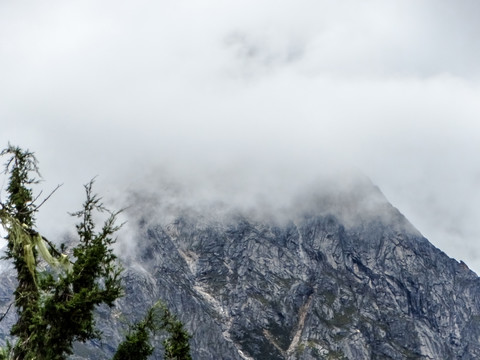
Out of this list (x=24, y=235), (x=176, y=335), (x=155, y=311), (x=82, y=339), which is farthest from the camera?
(x=176, y=335)

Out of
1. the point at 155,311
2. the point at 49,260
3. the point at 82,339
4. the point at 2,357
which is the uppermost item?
the point at 155,311

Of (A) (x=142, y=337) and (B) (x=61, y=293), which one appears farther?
(A) (x=142, y=337)

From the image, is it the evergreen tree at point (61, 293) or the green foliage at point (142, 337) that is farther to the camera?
the green foliage at point (142, 337)

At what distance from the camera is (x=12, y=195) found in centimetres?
2677

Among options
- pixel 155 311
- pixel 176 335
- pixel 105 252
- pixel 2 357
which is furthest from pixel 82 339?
pixel 176 335

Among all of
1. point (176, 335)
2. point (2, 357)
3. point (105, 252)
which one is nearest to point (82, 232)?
point (105, 252)

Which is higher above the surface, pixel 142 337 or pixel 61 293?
pixel 142 337

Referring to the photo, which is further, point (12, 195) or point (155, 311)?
point (155, 311)

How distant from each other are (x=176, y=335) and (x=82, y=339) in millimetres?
23480

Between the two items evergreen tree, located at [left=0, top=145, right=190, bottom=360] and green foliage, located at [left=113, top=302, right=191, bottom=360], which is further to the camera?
green foliage, located at [left=113, top=302, right=191, bottom=360]

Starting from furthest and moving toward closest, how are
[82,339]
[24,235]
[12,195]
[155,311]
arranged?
[155,311] < [82,339] < [12,195] < [24,235]

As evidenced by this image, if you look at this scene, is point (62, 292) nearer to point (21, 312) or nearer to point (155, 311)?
point (21, 312)

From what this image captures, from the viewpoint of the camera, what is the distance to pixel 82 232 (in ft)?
97.7

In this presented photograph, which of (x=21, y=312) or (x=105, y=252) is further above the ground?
(x=105, y=252)
